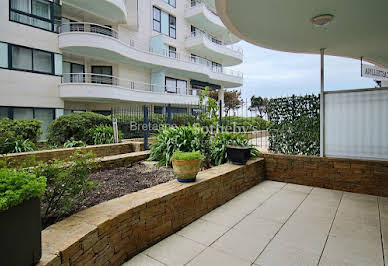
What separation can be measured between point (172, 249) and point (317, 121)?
4.46m

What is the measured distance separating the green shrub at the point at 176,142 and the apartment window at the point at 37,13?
1177 centimetres

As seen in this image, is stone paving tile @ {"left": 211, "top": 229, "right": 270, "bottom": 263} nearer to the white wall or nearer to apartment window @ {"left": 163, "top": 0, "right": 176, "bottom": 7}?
the white wall

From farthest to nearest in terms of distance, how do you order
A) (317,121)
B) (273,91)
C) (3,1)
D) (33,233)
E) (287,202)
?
(3,1)
(273,91)
(317,121)
(287,202)
(33,233)

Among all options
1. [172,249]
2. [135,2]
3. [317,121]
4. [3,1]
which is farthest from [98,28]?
[172,249]

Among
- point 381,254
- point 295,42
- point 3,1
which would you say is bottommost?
point 381,254

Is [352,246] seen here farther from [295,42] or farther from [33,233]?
[295,42]

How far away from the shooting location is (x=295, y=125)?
18.1 feet

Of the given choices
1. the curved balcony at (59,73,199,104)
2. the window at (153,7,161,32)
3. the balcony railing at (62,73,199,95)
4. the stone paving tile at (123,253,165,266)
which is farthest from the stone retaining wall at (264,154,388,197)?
the window at (153,7,161,32)

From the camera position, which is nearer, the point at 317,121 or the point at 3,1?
the point at 317,121

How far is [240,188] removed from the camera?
179 inches

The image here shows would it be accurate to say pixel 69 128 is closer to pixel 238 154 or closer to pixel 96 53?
pixel 238 154

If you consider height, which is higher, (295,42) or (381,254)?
(295,42)

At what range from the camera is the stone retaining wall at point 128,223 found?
5.93 feet

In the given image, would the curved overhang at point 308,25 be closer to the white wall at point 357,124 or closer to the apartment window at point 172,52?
the white wall at point 357,124
